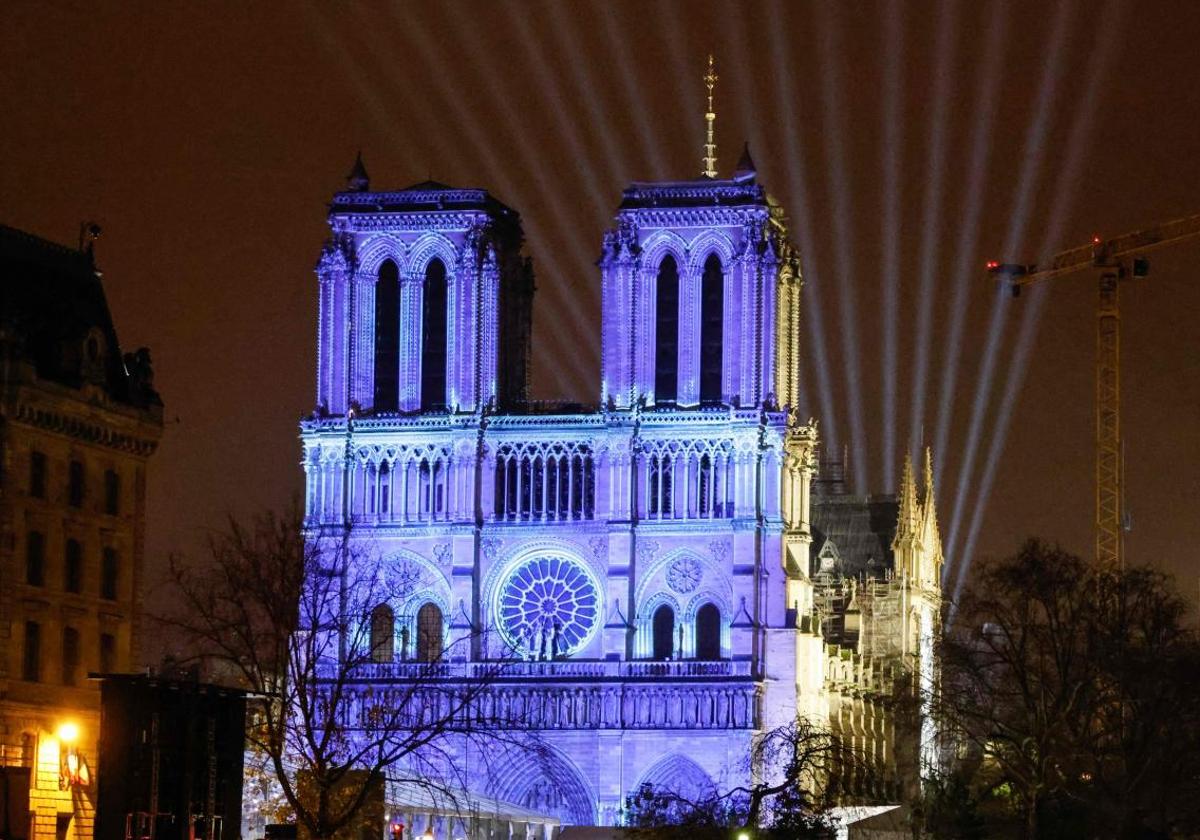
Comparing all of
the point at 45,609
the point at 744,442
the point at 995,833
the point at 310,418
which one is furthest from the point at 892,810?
the point at 310,418

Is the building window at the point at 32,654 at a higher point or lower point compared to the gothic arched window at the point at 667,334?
lower

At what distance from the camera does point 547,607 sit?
130 metres

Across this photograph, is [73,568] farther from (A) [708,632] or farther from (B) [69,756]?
(A) [708,632]

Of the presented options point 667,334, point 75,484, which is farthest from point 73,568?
point 667,334

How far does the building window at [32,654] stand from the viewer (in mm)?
87812

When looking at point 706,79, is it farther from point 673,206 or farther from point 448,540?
point 448,540

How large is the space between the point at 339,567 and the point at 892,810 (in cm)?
3881

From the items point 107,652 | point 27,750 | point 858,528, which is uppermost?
point 858,528

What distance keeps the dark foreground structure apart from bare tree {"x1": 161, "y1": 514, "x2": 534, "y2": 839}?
281 inches

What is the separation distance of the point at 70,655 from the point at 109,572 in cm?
336

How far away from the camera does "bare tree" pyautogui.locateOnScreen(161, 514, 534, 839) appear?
8319 cm

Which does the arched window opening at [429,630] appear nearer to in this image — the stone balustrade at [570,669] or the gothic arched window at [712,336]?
the stone balustrade at [570,669]

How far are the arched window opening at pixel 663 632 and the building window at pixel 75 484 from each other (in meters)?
40.0

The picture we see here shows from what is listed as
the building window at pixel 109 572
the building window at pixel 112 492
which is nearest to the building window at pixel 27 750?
the building window at pixel 109 572
